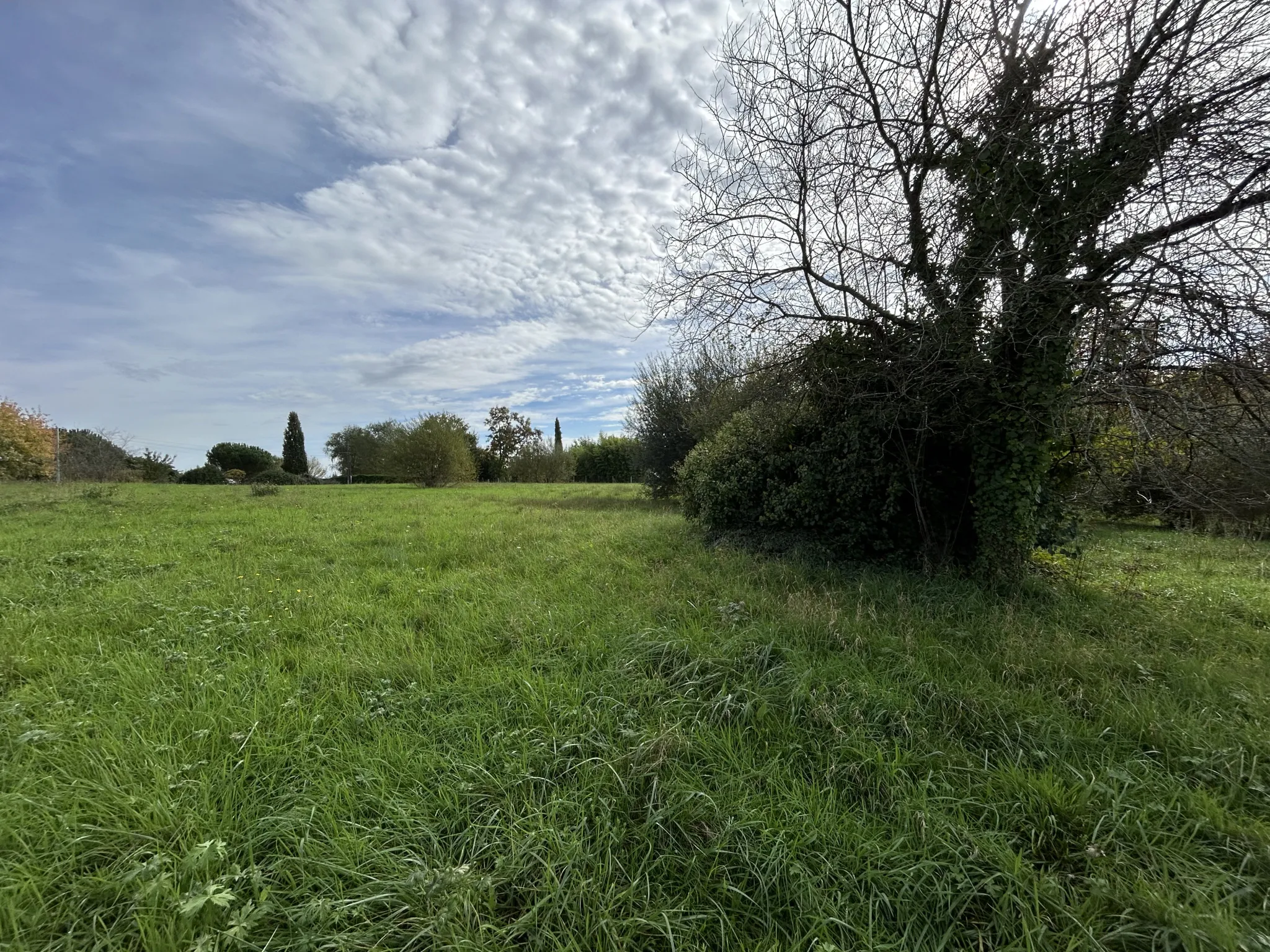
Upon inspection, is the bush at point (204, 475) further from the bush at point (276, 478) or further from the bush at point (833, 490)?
the bush at point (833, 490)

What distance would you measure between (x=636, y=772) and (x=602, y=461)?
106 feet

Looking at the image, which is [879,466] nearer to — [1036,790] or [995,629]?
[995,629]

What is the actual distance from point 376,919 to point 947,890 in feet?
6.48

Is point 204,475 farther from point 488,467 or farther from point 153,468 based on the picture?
point 488,467

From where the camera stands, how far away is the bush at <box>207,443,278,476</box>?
38406 millimetres

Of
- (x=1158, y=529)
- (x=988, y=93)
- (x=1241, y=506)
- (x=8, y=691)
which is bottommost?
(x=1158, y=529)

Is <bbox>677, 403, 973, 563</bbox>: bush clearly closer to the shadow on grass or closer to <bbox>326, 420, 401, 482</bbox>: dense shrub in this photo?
the shadow on grass

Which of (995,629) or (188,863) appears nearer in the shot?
(188,863)

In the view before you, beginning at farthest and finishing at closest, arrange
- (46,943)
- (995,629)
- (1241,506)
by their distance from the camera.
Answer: (1241,506), (995,629), (46,943)

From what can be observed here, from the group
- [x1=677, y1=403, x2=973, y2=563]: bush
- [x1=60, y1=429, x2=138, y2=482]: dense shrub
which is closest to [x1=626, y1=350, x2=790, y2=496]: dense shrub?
[x1=677, y1=403, x2=973, y2=563]: bush

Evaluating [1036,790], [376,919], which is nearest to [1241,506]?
[1036,790]

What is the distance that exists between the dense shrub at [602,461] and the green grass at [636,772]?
29.1 m

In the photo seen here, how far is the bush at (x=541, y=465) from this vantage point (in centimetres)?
3534

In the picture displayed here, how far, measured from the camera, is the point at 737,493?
7.45 m
